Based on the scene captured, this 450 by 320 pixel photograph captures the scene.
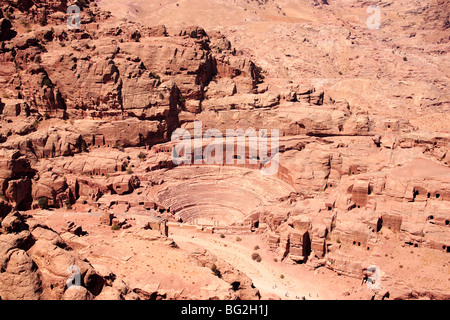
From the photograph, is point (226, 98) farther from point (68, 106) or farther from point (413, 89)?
point (413, 89)

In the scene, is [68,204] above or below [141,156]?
below

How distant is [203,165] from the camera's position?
170ft

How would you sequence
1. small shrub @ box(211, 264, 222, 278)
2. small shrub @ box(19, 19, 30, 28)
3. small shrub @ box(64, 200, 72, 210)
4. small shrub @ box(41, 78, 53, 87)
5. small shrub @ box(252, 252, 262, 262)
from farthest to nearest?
small shrub @ box(19, 19, 30, 28) → small shrub @ box(41, 78, 53, 87) → small shrub @ box(64, 200, 72, 210) → small shrub @ box(252, 252, 262, 262) → small shrub @ box(211, 264, 222, 278)

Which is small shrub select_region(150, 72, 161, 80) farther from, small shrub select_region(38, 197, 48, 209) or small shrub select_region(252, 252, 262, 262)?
small shrub select_region(252, 252, 262, 262)

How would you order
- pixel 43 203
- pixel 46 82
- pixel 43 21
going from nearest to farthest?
pixel 43 203 → pixel 46 82 → pixel 43 21

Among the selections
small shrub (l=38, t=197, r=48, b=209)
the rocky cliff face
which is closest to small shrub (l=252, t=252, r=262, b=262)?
the rocky cliff face

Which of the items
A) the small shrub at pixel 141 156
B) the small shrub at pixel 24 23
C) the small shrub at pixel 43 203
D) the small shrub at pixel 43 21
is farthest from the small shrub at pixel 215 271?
the small shrub at pixel 24 23

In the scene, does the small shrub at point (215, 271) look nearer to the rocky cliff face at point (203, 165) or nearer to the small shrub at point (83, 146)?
the rocky cliff face at point (203, 165)

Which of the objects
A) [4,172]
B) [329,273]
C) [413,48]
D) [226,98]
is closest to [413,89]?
[413,48]

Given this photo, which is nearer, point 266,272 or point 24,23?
point 266,272

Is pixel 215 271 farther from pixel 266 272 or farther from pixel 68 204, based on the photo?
pixel 68 204

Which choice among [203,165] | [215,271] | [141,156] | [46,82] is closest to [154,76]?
[141,156]

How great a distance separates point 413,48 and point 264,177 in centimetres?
5924

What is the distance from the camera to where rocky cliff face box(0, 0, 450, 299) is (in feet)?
95.6
